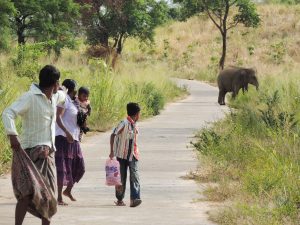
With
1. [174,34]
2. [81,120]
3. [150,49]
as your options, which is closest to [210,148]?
[81,120]

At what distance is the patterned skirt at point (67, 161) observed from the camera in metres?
11.1

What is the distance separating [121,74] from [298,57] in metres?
47.1

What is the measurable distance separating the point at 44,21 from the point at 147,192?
34.7 m

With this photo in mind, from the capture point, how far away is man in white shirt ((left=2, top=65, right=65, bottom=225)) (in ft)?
27.9

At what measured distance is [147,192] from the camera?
39.6 feet

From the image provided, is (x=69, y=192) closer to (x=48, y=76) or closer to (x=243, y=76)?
(x=48, y=76)

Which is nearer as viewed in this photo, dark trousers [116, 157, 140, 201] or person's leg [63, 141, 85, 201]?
dark trousers [116, 157, 140, 201]

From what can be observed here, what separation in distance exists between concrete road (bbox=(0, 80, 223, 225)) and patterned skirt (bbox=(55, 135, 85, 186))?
1.03ft

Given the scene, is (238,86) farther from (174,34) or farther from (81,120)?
(174,34)

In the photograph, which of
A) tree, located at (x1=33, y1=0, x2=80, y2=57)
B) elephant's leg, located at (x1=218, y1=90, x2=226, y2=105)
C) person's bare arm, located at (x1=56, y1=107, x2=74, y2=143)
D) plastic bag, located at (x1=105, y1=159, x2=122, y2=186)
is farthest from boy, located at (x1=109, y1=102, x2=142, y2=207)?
tree, located at (x1=33, y1=0, x2=80, y2=57)

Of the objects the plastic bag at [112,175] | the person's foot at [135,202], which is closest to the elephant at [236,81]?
the plastic bag at [112,175]

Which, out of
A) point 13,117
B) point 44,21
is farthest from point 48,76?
point 44,21

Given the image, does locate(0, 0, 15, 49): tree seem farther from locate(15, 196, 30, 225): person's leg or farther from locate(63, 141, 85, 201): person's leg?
locate(15, 196, 30, 225): person's leg

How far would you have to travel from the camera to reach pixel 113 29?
65.1 metres
